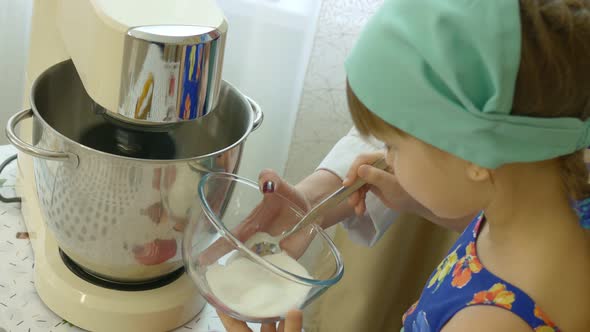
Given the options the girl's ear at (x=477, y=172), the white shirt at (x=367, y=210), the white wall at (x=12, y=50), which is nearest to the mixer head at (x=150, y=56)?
the girl's ear at (x=477, y=172)

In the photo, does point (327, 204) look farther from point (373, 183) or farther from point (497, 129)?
point (497, 129)

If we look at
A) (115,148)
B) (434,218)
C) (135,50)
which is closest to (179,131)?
(115,148)

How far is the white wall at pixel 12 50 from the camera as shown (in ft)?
3.72

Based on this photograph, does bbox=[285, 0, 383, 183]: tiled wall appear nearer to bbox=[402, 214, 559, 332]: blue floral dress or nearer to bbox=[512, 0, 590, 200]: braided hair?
bbox=[402, 214, 559, 332]: blue floral dress

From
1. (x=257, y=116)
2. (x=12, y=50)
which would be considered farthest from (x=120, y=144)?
(x=12, y=50)

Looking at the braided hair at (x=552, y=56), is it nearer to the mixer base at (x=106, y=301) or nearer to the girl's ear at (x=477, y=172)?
the girl's ear at (x=477, y=172)

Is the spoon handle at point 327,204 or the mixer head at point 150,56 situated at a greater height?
the mixer head at point 150,56

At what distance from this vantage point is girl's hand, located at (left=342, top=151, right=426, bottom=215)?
2.43 feet

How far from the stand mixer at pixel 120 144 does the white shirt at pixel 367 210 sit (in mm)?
189

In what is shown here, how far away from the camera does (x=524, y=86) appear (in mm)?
495

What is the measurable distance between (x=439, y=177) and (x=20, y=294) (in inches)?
16.2

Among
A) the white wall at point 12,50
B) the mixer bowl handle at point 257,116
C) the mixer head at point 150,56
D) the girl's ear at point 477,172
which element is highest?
the mixer head at point 150,56

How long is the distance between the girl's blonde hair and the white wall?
877 mm

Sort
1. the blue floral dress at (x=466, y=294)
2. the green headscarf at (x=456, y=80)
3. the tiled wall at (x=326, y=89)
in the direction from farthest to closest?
1. the tiled wall at (x=326, y=89)
2. the blue floral dress at (x=466, y=294)
3. the green headscarf at (x=456, y=80)
